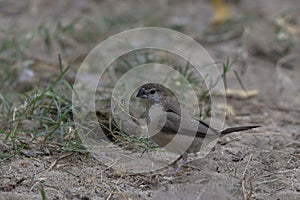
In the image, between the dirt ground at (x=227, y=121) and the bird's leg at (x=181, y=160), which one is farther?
the bird's leg at (x=181, y=160)

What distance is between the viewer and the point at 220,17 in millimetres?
7488

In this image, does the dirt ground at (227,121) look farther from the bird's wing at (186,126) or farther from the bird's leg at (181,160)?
the bird's wing at (186,126)

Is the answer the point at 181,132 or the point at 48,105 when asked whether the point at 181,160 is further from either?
the point at 48,105

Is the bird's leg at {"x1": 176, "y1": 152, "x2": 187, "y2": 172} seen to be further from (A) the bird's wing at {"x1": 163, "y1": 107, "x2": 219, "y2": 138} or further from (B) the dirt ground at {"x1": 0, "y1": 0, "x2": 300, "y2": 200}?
(A) the bird's wing at {"x1": 163, "y1": 107, "x2": 219, "y2": 138}

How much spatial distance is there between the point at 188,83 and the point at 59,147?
1.69m

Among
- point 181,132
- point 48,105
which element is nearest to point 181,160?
point 181,132

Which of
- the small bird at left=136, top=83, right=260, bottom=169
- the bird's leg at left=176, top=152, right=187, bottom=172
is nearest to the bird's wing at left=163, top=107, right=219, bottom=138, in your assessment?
the small bird at left=136, top=83, right=260, bottom=169

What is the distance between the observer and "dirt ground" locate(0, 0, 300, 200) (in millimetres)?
3631

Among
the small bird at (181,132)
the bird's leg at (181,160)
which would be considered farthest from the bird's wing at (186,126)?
the bird's leg at (181,160)

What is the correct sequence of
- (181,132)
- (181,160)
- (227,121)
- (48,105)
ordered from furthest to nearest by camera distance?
(227,121)
(48,105)
(181,160)
(181,132)

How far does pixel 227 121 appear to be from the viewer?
5.28 m

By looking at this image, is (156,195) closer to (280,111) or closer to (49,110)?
(49,110)

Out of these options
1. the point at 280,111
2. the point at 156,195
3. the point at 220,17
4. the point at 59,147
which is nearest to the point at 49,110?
the point at 59,147

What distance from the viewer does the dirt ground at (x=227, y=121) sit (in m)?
3.63
